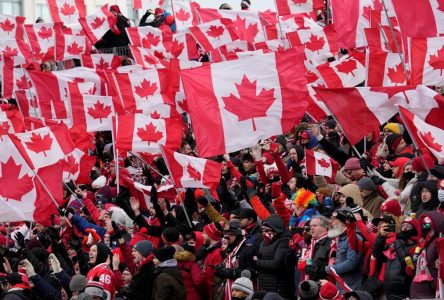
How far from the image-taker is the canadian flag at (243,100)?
1734 centimetres

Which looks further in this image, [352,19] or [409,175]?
[352,19]

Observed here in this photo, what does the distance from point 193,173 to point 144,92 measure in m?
7.23

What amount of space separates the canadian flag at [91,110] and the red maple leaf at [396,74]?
612 centimetres

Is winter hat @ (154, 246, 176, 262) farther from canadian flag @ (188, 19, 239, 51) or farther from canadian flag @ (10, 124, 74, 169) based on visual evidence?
canadian flag @ (188, 19, 239, 51)

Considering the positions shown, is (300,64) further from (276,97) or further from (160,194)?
(160,194)

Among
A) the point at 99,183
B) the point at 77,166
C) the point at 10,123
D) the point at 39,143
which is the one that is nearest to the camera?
the point at 39,143

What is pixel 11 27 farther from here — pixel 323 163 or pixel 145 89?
pixel 323 163

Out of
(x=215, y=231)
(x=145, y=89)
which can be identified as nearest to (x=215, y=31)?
(x=145, y=89)

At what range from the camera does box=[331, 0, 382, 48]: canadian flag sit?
73.2 ft

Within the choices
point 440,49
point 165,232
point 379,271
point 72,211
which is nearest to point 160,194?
point 72,211

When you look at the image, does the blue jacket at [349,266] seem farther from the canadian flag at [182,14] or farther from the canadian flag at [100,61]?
the canadian flag at [100,61]

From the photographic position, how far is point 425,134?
15062mm

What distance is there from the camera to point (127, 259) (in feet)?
53.5

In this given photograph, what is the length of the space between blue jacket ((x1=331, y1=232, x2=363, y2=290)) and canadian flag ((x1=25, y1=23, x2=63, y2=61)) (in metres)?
19.5
